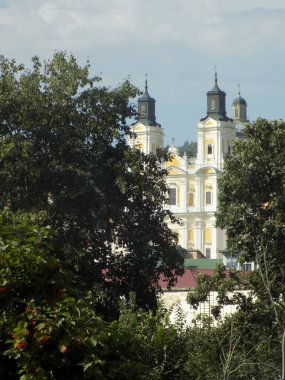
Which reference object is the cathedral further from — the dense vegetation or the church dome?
the dense vegetation

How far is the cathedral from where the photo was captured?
136 m

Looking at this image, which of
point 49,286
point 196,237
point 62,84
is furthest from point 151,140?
point 49,286

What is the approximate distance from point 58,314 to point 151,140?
13278 centimetres

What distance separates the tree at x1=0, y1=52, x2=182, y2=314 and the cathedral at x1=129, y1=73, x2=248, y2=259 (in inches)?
3783

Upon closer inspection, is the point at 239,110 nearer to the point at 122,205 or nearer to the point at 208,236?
the point at 208,236

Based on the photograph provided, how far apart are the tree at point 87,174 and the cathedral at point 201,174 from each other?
96082mm

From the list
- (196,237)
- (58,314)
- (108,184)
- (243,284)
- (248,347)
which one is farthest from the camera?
(196,237)

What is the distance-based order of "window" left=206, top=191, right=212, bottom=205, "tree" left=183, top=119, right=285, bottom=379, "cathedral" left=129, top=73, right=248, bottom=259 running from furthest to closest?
"window" left=206, top=191, right=212, bottom=205, "cathedral" left=129, top=73, right=248, bottom=259, "tree" left=183, top=119, right=285, bottom=379

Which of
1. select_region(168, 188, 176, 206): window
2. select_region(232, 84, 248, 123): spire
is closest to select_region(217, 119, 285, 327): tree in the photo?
select_region(168, 188, 176, 206): window

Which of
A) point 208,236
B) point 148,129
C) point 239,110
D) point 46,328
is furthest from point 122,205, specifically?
point 239,110

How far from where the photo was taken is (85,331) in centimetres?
1332

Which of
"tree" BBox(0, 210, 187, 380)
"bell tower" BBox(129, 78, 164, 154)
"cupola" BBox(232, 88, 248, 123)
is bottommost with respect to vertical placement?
"tree" BBox(0, 210, 187, 380)

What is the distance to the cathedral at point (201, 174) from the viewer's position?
447ft

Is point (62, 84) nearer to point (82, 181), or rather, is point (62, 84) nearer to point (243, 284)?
point (82, 181)
